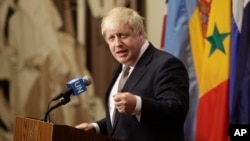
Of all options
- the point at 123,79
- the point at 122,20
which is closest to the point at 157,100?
the point at 123,79

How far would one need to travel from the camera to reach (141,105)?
5.69 ft

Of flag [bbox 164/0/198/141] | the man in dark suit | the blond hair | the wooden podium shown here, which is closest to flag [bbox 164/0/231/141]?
flag [bbox 164/0/198/141]

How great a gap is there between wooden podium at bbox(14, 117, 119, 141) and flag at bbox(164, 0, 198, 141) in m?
1.08

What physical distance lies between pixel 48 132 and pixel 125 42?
2.14 feet

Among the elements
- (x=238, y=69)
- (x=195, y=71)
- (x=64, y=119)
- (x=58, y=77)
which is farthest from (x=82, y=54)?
(x=238, y=69)

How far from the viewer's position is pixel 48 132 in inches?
61.5

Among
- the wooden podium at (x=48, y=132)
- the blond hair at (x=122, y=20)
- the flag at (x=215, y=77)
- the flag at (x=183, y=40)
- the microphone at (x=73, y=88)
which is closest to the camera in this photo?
the wooden podium at (x=48, y=132)

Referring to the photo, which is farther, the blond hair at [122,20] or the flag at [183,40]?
the flag at [183,40]

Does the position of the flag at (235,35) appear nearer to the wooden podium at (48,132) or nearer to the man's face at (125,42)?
the man's face at (125,42)

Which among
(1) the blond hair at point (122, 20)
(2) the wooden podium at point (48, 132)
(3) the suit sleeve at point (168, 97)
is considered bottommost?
(2) the wooden podium at point (48, 132)

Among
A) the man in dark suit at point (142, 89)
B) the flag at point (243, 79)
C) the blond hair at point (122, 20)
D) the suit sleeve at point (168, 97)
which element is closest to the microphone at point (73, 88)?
the man in dark suit at point (142, 89)

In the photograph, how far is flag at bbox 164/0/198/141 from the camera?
267 centimetres

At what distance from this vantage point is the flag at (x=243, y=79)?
2.36 metres

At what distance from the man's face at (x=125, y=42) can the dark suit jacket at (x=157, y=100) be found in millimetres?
58
